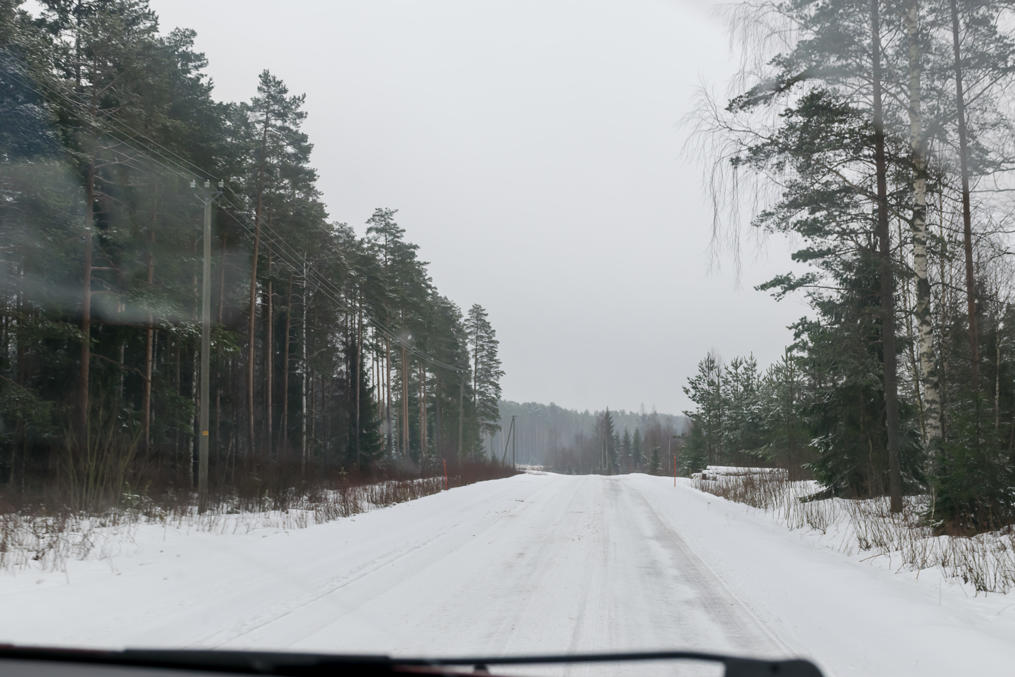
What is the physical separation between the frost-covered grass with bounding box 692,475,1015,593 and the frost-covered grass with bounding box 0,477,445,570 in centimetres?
1020

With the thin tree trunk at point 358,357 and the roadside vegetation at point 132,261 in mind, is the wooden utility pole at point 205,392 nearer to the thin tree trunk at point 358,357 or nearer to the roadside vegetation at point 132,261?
the roadside vegetation at point 132,261

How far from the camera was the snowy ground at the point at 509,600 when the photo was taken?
500cm

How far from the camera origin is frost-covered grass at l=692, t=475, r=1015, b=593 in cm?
743

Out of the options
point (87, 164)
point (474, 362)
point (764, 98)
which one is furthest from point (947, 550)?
point (474, 362)

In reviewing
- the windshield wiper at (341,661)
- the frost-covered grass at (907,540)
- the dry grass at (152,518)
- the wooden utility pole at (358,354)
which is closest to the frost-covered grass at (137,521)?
the dry grass at (152,518)

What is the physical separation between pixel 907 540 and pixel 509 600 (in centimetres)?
695

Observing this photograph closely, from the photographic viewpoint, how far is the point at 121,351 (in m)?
20.9

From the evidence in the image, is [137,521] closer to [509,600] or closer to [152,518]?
[152,518]

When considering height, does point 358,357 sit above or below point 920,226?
below

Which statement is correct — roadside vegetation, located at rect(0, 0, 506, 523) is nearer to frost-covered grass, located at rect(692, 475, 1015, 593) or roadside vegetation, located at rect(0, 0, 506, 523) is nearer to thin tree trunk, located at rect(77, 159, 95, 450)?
thin tree trunk, located at rect(77, 159, 95, 450)

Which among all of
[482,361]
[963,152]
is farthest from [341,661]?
[482,361]

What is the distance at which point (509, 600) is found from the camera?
21.1 ft

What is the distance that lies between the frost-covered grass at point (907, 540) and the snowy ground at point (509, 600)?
339mm

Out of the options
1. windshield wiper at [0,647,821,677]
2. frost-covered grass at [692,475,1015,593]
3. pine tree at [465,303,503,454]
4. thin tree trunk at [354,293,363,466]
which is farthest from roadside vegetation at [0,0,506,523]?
pine tree at [465,303,503,454]
